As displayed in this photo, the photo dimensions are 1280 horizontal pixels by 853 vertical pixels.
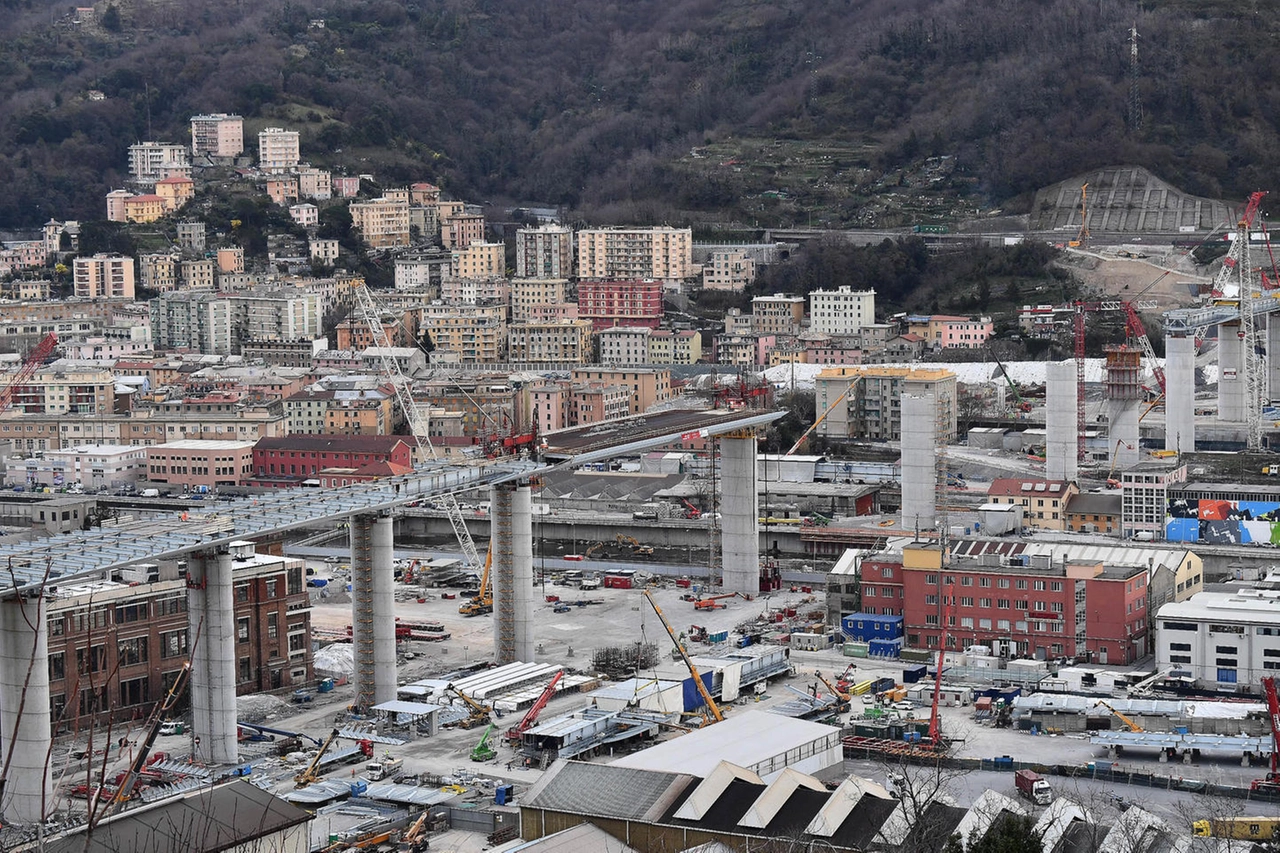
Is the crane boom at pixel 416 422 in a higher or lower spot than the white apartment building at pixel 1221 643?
higher

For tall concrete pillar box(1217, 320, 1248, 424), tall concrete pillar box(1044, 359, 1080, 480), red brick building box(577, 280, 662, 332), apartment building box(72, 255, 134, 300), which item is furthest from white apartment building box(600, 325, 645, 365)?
tall concrete pillar box(1044, 359, 1080, 480)

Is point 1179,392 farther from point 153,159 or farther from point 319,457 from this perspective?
point 153,159

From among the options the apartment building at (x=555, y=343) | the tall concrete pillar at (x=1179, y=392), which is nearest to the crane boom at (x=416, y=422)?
the apartment building at (x=555, y=343)

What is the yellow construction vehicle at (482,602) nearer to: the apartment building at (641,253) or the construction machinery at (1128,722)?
the construction machinery at (1128,722)

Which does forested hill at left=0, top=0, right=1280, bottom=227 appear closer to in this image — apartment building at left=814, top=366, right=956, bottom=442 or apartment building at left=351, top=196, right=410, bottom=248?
apartment building at left=351, top=196, right=410, bottom=248

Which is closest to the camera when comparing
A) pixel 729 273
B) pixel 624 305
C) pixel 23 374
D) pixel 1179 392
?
pixel 1179 392

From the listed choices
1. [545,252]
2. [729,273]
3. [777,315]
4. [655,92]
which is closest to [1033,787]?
[777,315]
